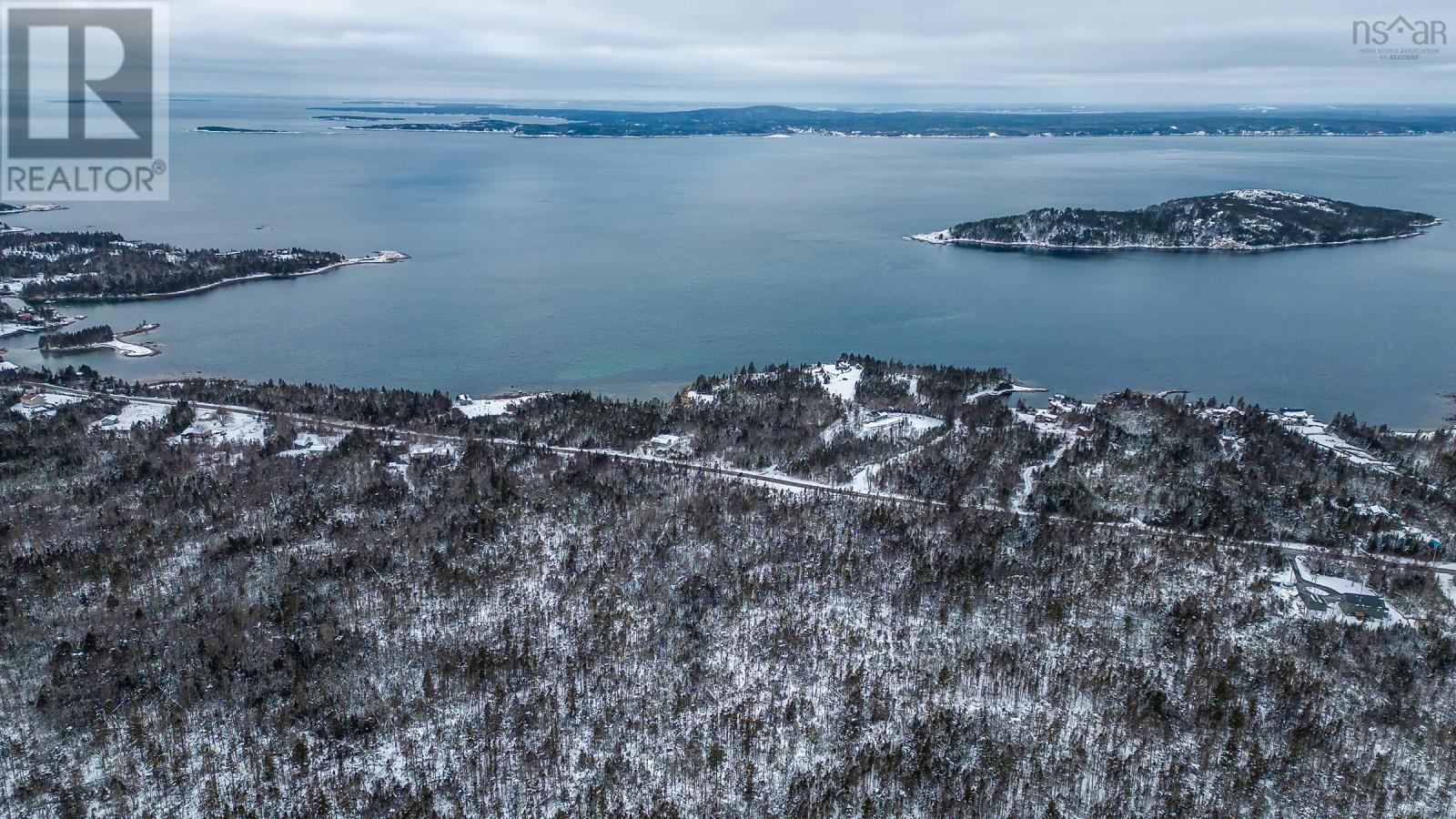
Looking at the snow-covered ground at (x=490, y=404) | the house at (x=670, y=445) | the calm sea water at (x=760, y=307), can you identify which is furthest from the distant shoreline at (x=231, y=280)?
the house at (x=670, y=445)

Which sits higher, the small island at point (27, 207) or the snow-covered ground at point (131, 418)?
the small island at point (27, 207)

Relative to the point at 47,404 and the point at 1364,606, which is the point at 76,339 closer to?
the point at 47,404

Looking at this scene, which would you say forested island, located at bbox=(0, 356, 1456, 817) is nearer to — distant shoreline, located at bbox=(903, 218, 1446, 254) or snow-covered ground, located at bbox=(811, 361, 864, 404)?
snow-covered ground, located at bbox=(811, 361, 864, 404)

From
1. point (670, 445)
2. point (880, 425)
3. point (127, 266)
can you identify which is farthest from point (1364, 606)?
point (127, 266)

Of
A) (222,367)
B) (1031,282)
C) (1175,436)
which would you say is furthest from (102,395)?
(1031,282)

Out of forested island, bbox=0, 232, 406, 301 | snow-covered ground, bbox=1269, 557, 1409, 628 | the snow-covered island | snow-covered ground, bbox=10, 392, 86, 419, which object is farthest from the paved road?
forested island, bbox=0, 232, 406, 301

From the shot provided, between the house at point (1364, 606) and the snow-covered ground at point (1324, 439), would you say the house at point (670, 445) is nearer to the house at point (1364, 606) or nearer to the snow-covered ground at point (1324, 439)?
the house at point (1364, 606)
